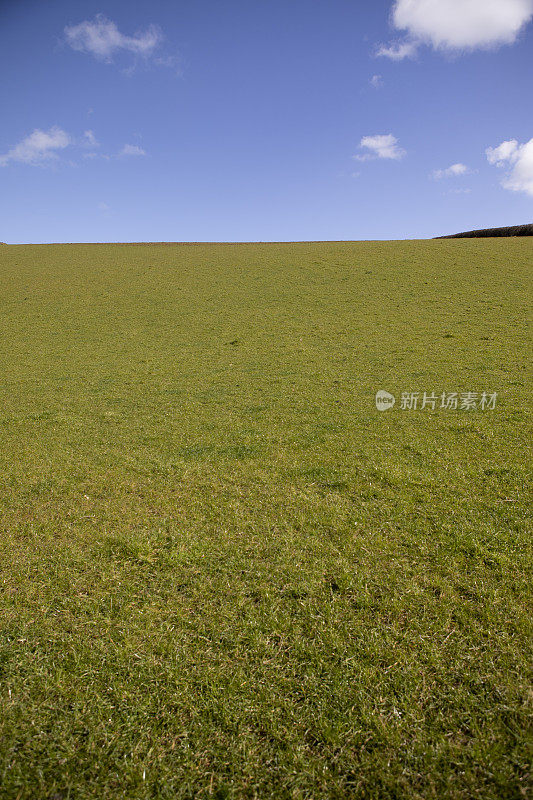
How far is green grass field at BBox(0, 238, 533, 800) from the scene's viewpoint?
2.92 meters

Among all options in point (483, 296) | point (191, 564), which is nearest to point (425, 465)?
point (191, 564)

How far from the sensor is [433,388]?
11711 millimetres

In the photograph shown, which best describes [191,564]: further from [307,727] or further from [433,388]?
[433,388]
